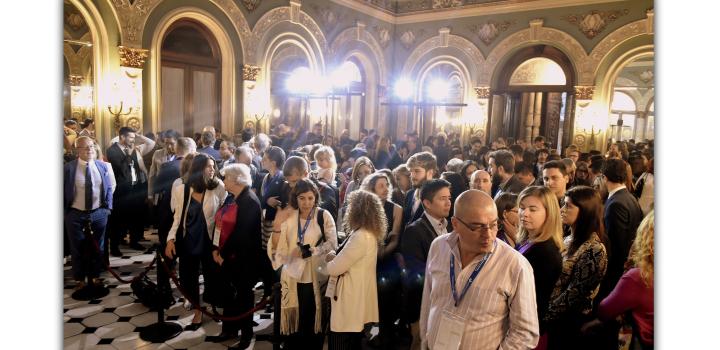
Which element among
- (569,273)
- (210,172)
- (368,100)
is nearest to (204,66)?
(368,100)

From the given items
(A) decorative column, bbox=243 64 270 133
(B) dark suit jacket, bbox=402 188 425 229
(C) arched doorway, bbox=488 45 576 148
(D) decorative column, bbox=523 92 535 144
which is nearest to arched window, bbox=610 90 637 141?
(C) arched doorway, bbox=488 45 576 148

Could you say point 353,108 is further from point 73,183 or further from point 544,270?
point 544,270

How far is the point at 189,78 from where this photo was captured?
1052 centimetres

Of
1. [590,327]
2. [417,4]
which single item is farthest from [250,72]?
[590,327]

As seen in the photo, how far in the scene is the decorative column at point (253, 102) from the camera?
1102 centimetres

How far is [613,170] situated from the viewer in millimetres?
4094

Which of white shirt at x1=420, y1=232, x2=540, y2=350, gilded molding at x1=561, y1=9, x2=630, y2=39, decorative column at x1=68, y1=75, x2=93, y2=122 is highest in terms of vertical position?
gilded molding at x1=561, y1=9, x2=630, y2=39

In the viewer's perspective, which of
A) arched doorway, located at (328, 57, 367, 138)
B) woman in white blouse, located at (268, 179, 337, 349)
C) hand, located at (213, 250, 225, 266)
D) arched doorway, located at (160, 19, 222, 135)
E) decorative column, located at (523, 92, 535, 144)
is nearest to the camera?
woman in white blouse, located at (268, 179, 337, 349)

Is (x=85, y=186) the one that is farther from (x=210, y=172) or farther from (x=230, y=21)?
(x=230, y=21)

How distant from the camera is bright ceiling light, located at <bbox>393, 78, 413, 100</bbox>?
1551 cm

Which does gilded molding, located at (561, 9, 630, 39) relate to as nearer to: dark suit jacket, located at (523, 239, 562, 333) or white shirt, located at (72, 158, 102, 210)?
dark suit jacket, located at (523, 239, 562, 333)

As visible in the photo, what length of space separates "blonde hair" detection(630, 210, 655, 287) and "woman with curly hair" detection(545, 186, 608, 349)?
0.28 meters

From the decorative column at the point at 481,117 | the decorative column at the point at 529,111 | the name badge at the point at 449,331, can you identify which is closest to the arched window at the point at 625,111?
the decorative column at the point at 529,111
